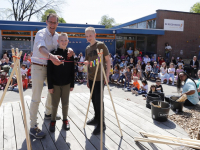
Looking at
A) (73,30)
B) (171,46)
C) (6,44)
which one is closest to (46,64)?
(73,30)

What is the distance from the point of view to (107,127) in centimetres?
323

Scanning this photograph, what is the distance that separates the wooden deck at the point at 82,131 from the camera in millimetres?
2629

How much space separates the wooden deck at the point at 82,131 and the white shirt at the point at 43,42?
1.28 meters

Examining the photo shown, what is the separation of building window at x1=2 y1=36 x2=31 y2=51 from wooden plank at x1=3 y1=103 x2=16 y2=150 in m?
11.1

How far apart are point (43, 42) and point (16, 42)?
12997 millimetres

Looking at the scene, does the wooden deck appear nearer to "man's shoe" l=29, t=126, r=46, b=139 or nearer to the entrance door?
"man's shoe" l=29, t=126, r=46, b=139

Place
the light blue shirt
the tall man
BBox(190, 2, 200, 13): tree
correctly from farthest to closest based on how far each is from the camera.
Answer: BBox(190, 2, 200, 13): tree < the light blue shirt < the tall man

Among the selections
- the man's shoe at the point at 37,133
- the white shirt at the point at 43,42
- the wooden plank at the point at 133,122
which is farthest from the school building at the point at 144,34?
the man's shoe at the point at 37,133

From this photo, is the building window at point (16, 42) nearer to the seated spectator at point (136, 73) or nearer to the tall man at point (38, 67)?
the seated spectator at point (136, 73)

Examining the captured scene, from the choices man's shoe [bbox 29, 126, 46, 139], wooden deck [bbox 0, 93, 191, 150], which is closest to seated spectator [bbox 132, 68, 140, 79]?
wooden deck [bbox 0, 93, 191, 150]

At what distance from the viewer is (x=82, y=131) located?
3.04m

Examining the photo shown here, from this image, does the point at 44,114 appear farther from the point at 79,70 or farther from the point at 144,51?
the point at 144,51

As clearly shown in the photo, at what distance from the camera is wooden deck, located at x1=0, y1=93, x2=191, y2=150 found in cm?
263

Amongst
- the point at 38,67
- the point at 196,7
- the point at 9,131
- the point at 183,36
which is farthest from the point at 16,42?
the point at 196,7
